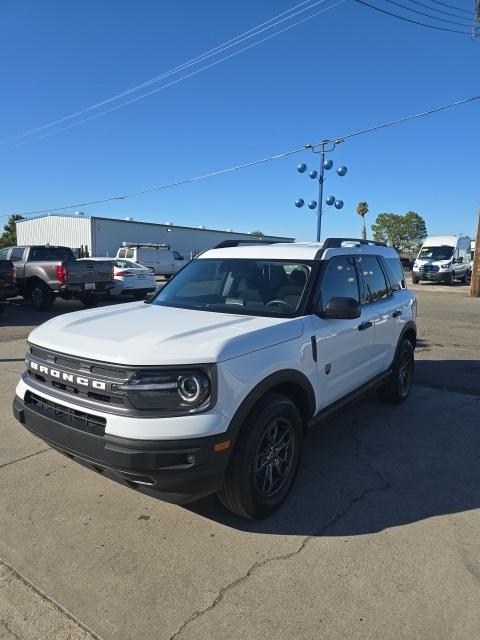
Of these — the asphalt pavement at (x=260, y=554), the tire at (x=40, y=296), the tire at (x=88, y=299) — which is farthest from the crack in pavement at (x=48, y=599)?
the tire at (x=88, y=299)

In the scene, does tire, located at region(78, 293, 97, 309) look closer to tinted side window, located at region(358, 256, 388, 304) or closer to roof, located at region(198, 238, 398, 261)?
roof, located at region(198, 238, 398, 261)

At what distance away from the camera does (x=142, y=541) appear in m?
3.00

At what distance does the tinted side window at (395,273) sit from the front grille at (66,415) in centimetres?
393

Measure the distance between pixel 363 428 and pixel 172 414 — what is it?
2.81 meters

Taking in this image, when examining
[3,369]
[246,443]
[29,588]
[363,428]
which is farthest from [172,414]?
[3,369]

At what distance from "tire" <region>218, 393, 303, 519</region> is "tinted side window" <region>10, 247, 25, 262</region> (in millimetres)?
13833

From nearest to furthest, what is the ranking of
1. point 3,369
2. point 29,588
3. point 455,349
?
point 29,588 < point 3,369 < point 455,349

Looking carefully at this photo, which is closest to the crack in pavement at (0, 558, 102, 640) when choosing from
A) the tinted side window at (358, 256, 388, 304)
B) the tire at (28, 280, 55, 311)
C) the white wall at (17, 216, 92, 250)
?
the tinted side window at (358, 256, 388, 304)

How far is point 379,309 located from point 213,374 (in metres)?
2.73

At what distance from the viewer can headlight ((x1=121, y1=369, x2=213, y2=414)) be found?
8.86 ft

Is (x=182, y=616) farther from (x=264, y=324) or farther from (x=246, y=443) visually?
(x=264, y=324)

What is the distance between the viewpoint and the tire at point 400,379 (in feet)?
18.0

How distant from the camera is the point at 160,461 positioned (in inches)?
103

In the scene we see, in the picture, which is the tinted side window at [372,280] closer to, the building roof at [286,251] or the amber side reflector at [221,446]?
the building roof at [286,251]
